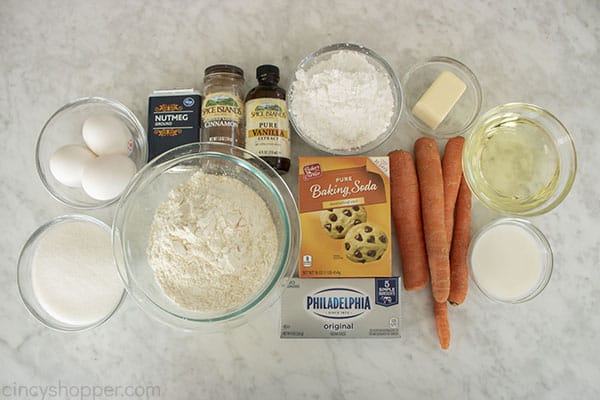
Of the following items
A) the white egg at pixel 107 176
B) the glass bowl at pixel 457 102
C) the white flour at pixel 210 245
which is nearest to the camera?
the white flour at pixel 210 245

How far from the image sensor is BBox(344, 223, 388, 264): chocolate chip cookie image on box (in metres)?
1.11

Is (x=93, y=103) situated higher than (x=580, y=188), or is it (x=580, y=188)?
(x=93, y=103)

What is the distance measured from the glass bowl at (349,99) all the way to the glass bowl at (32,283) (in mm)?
551

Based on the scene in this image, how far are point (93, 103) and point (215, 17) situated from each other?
41cm

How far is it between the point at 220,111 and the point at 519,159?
748 millimetres

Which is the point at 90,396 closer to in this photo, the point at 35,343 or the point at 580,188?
the point at 35,343

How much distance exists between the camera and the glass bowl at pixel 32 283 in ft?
3.69

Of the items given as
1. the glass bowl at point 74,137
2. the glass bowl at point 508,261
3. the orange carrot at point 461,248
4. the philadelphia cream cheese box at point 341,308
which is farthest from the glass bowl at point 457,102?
the glass bowl at point 74,137

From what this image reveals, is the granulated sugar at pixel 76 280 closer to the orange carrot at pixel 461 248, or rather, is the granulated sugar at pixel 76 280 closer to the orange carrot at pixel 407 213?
the orange carrot at pixel 407 213

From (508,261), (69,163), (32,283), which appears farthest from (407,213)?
(32,283)

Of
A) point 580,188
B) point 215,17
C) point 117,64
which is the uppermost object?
point 215,17

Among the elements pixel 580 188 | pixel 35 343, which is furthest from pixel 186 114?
pixel 580 188

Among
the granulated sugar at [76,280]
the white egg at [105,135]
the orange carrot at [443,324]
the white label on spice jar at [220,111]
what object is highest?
the white label on spice jar at [220,111]

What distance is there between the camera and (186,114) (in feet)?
3.78
